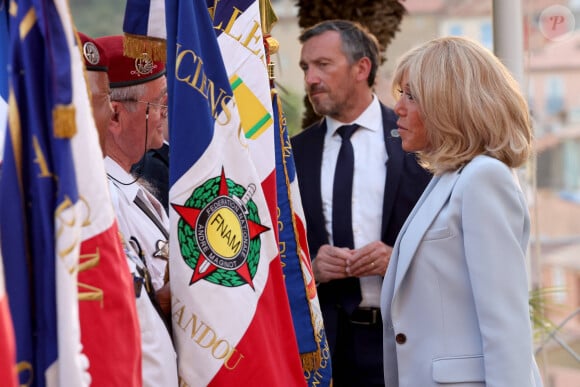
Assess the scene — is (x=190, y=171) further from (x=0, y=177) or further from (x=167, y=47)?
(x=0, y=177)

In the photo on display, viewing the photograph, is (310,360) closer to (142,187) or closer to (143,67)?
(142,187)

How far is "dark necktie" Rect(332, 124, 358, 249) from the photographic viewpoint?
433cm

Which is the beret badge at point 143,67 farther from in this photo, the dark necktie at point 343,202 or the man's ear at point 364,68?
the man's ear at point 364,68

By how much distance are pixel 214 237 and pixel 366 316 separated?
1498mm

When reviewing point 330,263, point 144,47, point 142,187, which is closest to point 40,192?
point 144,47

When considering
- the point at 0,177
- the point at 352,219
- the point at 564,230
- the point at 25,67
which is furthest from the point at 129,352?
the point at 564,230

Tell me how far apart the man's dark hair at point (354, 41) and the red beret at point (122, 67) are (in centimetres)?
157

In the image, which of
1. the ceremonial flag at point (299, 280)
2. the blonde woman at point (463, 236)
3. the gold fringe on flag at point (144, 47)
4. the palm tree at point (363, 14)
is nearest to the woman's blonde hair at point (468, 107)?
the blonde woman at point (463, 236)

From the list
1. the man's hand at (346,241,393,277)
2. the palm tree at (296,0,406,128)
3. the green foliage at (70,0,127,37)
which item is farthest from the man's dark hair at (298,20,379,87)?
the green foliage at (70,0,127,37)

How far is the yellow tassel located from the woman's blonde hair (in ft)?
2.39

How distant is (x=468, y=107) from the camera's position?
314cm

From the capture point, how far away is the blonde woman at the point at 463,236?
298 cm

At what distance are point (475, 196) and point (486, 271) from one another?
22 cm

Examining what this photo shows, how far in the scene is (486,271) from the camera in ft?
9.75
